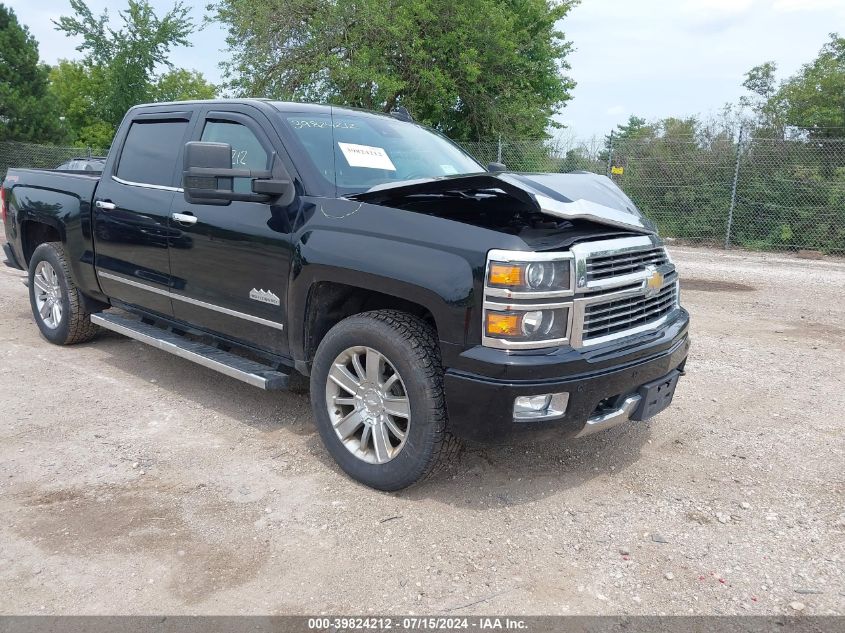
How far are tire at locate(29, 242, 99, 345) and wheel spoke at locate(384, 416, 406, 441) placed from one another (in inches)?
142

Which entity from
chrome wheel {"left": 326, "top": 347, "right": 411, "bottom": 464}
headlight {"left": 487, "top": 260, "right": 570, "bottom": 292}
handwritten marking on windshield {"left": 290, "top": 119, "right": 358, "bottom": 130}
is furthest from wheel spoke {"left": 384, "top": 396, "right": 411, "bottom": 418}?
handwritten marking on windshield {"left": 290, "top": 119, "right": 358, "bottom": 130}

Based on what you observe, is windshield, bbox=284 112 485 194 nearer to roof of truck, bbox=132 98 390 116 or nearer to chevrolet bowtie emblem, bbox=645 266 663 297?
roof of truck, bbox=132 98 390 116

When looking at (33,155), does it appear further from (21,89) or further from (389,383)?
(389,383)

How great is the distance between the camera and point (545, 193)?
3227 millimetres

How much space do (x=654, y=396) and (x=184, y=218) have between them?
9.93 ft

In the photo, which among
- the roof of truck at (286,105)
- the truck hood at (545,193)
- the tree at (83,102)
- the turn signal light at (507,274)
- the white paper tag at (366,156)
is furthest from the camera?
the tree at (83,102)

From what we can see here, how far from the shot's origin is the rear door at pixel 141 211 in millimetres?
4625

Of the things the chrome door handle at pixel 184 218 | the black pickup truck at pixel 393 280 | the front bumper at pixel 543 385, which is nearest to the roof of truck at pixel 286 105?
the black pickup truck at pixel 393 280

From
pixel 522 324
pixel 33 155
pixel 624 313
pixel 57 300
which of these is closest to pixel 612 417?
pixel 624 313

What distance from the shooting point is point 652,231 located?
3.69m

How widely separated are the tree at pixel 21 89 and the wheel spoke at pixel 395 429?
28999mm

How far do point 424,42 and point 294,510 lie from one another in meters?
19.4

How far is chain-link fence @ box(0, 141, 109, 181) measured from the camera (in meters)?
25.0

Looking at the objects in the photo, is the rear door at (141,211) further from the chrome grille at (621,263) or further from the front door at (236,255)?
the chrome grille at (621,263)
